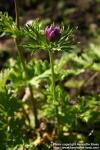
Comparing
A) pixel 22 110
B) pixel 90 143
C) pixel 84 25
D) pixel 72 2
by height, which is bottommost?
pixel 90 143

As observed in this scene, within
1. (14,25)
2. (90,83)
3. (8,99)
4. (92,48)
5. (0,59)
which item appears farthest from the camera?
(0,59)

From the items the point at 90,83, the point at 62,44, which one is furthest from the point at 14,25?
the point at 90,83

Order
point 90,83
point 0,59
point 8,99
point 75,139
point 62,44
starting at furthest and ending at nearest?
point 0,59
point 90,83
point 75,139
point 8,99
point 62,44

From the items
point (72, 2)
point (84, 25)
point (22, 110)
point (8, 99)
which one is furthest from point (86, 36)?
point (8, 99)

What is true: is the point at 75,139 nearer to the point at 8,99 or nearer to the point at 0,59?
the point at 8,99

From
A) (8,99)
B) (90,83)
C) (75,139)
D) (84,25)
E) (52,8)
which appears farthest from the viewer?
(52,8)

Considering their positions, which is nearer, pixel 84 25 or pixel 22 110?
pixel 22 110

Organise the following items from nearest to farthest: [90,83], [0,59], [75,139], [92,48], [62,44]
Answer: [62,44]
[75,139]
[92,48]
[90,83]
[0,59]

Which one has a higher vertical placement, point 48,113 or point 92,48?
point 92,48

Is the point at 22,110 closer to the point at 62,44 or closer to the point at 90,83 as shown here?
the point at 90,83
